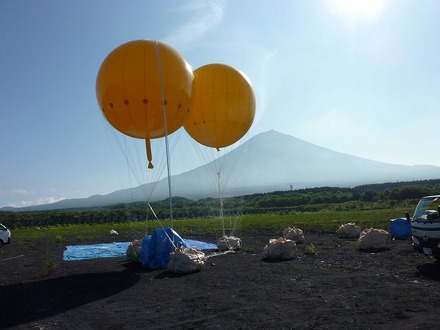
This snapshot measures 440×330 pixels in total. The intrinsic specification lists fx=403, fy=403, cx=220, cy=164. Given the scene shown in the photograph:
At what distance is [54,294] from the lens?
10.2 m

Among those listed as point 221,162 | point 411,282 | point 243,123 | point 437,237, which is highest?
point 243,123

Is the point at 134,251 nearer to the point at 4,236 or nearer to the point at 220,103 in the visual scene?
the point at 220,103

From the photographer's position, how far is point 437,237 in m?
10.7

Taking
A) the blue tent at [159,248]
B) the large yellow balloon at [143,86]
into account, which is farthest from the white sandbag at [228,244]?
the large yellow balloon at [143,86]

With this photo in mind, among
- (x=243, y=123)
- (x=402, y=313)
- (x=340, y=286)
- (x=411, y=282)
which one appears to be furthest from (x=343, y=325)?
(x=243, y=123)

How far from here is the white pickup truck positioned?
35.2 ft

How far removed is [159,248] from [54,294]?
417 cm

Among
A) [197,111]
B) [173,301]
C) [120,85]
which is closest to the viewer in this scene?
[173,301]

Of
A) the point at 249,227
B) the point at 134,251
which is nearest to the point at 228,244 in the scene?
the point at 134,251

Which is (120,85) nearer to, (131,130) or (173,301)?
(131,130)

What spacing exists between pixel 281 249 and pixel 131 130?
21.4 feet

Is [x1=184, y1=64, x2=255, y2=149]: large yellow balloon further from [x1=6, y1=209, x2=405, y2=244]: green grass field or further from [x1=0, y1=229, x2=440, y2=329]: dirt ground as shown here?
[x1=6, y1=209, x2=405, y2=244]: green grass field

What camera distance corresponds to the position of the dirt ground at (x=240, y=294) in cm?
692

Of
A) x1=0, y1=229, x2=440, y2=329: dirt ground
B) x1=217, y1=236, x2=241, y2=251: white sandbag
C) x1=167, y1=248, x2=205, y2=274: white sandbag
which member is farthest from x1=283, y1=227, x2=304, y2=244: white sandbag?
x1=167, y1=248, x2=205, y2=274: white sandbag
